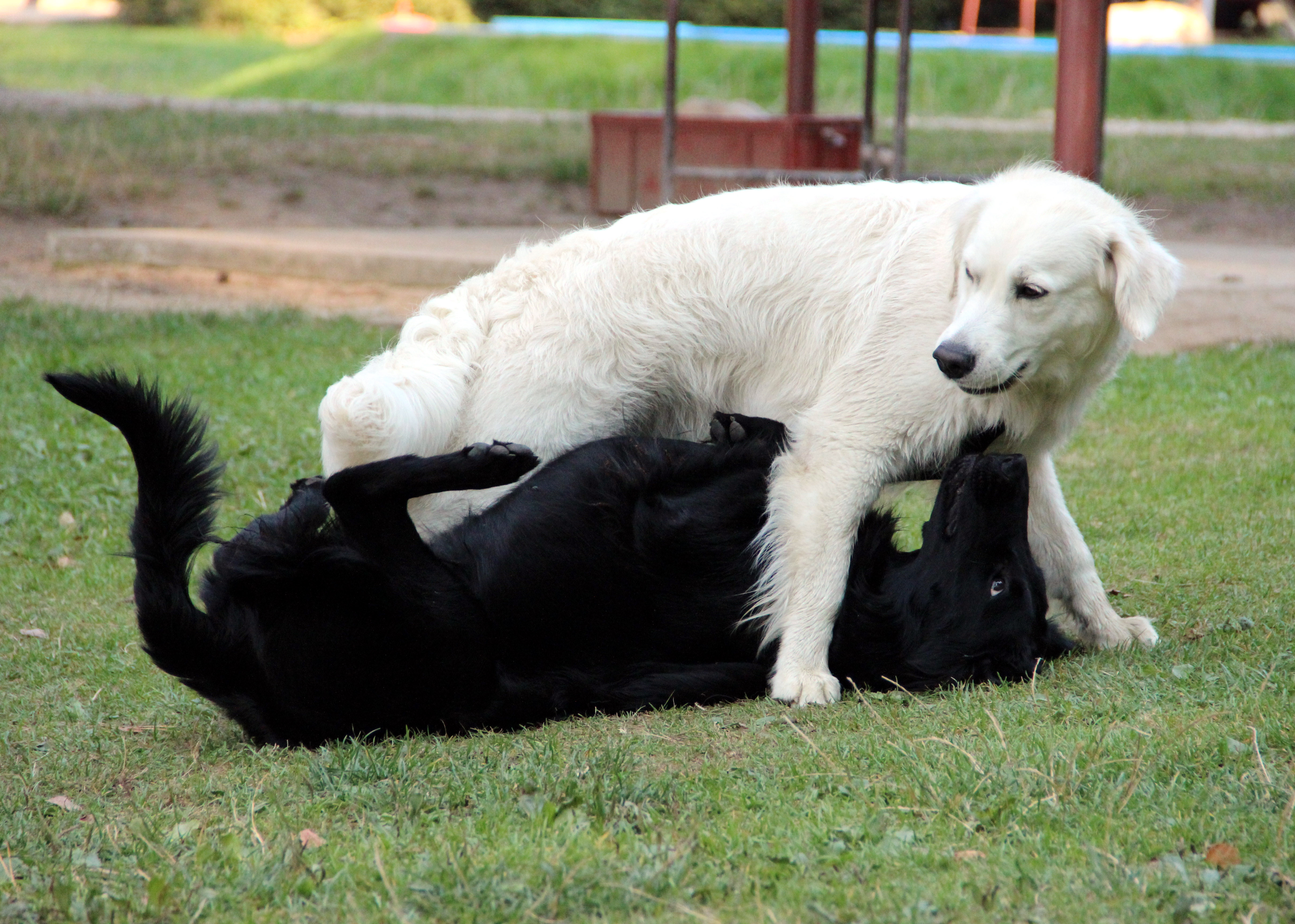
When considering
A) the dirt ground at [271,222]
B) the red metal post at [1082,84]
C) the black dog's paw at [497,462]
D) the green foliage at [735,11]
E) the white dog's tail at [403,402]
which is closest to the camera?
the black dog's paw at [497,462]

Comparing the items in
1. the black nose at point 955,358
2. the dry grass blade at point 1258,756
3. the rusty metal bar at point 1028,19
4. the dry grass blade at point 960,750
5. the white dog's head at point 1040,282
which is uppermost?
the rusty metal bar at point 1028,19

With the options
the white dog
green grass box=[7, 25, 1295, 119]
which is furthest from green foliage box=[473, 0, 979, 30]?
the white dog

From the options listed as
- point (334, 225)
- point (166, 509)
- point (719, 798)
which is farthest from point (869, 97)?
point (719, 798)

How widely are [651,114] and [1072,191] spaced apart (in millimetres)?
10093

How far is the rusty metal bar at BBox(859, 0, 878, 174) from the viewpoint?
1154 centimetres

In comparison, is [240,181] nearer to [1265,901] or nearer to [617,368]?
[617,368]

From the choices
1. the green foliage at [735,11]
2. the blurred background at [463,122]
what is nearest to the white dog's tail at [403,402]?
the blurred background at [463,122]

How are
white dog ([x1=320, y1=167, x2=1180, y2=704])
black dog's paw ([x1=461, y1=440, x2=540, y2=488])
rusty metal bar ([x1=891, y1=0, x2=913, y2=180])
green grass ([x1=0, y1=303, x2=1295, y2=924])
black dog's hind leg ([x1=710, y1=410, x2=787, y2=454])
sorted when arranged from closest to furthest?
green grass ([x1=0, y1=303, x2=1295, y2=924]) < white dog ([x1=320, y1=167, x2=1180, y2=704]) < black dog's paw ([x1=461, y1=440, x2=540, y2=488]) < black dog's hind leg ([x1=710, y1=410, x2=787, y2=454]) < rusty metal bar ([x1=891, y1=0, x2=913, y2=180])

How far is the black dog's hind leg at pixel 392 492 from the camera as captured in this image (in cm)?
344

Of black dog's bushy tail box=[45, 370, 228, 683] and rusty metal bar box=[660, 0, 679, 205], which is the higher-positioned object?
rusty metal bar box=[660, 0, 679, 205]

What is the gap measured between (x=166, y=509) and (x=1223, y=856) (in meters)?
2.63

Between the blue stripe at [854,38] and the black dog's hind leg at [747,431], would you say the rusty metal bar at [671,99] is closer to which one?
the black dog's hind leg at [747,431]

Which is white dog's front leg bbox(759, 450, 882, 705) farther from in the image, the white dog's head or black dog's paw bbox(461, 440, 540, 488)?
black dog's paw bbox(461, 440, 540, 488)

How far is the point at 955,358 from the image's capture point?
3336 millimetres
